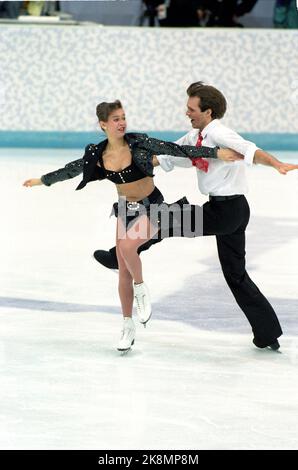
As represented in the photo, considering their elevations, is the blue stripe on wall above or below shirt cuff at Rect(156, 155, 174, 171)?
below

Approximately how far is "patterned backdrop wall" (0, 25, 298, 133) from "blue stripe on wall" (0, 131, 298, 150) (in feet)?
0.26

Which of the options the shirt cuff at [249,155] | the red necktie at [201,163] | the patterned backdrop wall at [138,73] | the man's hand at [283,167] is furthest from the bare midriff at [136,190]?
the patterned backdrop wall at [138,73]

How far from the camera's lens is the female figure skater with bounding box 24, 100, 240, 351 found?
4.38m

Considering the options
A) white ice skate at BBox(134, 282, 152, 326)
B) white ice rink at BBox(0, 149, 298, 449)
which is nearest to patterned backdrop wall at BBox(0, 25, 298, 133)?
white ice rink at BBox(0, 149, 298, 449)

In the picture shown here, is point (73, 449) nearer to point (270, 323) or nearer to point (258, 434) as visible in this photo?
point (258, 434)

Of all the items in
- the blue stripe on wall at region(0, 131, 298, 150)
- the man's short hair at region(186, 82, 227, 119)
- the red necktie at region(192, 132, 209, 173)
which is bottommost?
the blue stripe on wall at region(0, 131, 298, 150)

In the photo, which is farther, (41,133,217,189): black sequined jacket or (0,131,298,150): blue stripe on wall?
(0,131,298,150): blue stripe on wall

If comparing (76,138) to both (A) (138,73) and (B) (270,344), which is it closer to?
(A) (138,73)

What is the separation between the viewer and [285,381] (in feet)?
13.8

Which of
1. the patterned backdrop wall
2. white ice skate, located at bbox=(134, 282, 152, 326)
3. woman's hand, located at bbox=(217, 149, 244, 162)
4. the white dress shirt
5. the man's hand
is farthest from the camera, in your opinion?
the patterned backdrop wall

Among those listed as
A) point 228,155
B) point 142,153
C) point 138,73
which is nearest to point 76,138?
point 138,73

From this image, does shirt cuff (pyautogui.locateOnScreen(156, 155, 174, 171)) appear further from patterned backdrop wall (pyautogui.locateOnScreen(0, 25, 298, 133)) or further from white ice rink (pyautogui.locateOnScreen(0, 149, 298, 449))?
patterned backdrop wall (pyautogui.locateOnScreen(0, 25, 298, 133))

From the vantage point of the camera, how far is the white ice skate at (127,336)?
455 cm

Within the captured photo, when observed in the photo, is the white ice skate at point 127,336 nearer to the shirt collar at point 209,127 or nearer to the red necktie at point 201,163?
the red necktie at point 201,163
